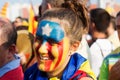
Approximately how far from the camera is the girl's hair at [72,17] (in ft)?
9.04

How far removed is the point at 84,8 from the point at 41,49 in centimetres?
48

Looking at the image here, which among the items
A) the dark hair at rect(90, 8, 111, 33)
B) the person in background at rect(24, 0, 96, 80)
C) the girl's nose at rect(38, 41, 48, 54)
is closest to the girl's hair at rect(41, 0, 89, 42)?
the person in background at rect(24, 0, 96, 80)

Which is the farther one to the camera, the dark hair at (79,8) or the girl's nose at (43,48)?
the dark hair at (79,8)

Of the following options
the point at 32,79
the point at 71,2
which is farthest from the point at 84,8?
the point at 32,79

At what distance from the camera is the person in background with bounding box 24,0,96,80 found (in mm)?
2654

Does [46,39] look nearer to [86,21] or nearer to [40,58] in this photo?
[40,58]

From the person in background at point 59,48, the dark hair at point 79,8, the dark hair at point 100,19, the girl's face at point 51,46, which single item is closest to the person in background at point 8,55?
the person in background at point 59,48

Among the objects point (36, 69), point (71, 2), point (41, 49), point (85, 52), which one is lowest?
point (85, 52)

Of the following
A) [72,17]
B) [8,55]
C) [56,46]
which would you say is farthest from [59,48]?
[8,55]

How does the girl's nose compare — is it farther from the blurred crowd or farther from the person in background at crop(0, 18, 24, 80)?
the person in background at crop(0, 18, 24, 80)

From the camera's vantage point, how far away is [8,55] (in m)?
3.04

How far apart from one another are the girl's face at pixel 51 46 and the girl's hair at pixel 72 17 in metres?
0.04

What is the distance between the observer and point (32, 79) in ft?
9.14

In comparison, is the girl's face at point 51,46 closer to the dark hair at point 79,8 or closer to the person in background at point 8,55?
the dark hair at point 79,8
